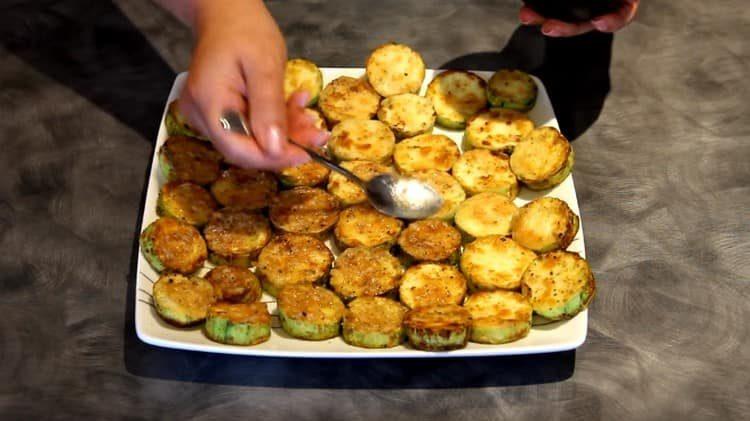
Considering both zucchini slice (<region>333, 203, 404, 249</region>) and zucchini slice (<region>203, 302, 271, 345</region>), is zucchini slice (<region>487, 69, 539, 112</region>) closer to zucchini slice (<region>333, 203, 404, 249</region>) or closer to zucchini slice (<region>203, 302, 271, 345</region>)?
zucchini slice (<region>333, 203, 404, 249</region>)

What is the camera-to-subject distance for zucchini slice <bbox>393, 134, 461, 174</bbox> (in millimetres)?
2016

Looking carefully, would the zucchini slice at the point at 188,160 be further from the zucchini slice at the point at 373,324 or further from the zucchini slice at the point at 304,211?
the zucchini slice at the point at 373,324

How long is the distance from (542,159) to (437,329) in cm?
53

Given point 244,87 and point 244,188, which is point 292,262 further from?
point 244,87

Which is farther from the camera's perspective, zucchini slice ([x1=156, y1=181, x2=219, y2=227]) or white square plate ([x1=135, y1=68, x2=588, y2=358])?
zucchini slice ([x1=156, y1=181, x2=219, y2=227])

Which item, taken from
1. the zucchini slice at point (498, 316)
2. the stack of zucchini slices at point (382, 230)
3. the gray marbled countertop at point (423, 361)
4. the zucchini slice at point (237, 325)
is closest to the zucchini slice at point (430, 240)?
the stack of zucchini slices at point (382, 230)

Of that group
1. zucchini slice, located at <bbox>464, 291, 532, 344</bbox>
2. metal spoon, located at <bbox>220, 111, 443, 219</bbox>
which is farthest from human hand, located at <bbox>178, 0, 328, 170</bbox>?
zucchini slice, located at <bbox>464, 291, 532, 344</bbox>

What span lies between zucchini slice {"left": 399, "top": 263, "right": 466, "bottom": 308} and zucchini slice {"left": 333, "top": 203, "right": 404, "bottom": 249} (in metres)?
0.10

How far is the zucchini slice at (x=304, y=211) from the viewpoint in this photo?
1.88 m

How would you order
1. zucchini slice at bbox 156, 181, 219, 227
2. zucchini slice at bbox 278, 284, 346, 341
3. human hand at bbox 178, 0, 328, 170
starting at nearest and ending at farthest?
human hand at bbox 178, 0, 328, 170 → zucchini slice at bbox 278, 284, 346, 341 → zucchini slice at bbox 156, 181, 219, 227

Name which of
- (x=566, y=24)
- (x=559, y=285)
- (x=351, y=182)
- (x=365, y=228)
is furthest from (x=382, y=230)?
(x=566, y=24)

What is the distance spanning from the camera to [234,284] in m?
1.75

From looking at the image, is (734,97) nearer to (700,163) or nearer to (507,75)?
(700,163)

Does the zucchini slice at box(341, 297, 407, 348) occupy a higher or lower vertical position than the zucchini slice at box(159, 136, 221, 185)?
lower
